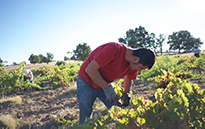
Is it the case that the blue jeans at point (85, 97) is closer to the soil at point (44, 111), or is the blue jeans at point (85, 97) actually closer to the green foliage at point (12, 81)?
the soil at point (44, 111)

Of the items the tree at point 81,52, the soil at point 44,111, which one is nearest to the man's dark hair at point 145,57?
the soil at point 44,111

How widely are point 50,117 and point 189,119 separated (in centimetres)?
295

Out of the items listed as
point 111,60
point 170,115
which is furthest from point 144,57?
point 170,115

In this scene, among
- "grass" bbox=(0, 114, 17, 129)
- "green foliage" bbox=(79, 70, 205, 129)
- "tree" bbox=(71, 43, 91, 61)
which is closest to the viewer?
"green foliage" bbox=(79, 70, 205, 129)

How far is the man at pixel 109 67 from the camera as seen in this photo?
154cm

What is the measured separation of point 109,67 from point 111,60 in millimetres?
188

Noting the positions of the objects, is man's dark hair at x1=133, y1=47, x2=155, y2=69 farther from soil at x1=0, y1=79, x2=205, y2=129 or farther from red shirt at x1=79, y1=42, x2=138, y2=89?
soil at x1=0, y1=79, x2=205, y2=129

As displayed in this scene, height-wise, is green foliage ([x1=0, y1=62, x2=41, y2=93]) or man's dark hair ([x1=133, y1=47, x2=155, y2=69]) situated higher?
man's dark hair ([x1=133, y1=47, x2=155, y2=69])

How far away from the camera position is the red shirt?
1541mm

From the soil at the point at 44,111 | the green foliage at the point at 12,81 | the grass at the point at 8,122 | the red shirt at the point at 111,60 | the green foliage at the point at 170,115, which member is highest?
the red shirt at the point at 111,60

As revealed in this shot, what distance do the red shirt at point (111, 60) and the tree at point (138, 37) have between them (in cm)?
4237

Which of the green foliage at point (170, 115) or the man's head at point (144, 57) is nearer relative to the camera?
the green foliage at point (170, 115)

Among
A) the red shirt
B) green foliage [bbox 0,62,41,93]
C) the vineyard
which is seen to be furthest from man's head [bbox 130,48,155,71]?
green foliage [bbox 0,62,41,93]

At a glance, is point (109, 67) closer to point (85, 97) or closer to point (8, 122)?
point (85, 97)
